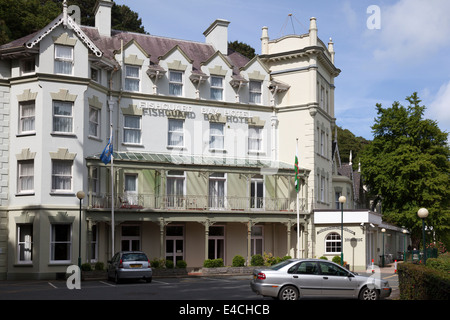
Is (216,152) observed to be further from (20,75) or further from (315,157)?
(20,75)

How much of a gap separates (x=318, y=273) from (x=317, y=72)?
26690 millimetres

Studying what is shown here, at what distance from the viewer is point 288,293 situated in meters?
19.4

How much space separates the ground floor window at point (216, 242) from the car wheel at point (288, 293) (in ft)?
72.4

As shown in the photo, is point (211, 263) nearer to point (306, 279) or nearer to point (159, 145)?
point (159, 145)

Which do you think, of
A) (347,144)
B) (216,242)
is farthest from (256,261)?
(347,144)

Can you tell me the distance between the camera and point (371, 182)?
53.6 meters

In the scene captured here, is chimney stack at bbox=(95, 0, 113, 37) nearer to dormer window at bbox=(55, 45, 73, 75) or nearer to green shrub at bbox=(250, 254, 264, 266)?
dormer window at bbox=(55, 45, 73, 75)

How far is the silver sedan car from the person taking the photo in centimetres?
1930

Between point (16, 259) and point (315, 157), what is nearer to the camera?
point (16, 259)

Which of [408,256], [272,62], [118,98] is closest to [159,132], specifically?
[118,98]

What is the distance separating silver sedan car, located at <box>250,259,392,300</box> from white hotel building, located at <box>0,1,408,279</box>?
1713cm

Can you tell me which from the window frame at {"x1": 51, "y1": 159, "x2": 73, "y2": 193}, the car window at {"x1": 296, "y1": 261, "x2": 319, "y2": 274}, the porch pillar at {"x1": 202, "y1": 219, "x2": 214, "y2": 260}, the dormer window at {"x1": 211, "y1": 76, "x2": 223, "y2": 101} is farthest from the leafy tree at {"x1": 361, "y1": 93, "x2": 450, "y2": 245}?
the car window at {"x1": 296, "y1": 261, "x2": 319, "y2": 274}

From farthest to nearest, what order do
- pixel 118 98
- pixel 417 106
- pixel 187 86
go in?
pixel 417 106
pixel 187 86
pixel 118 98

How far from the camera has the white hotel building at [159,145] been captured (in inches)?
1366
